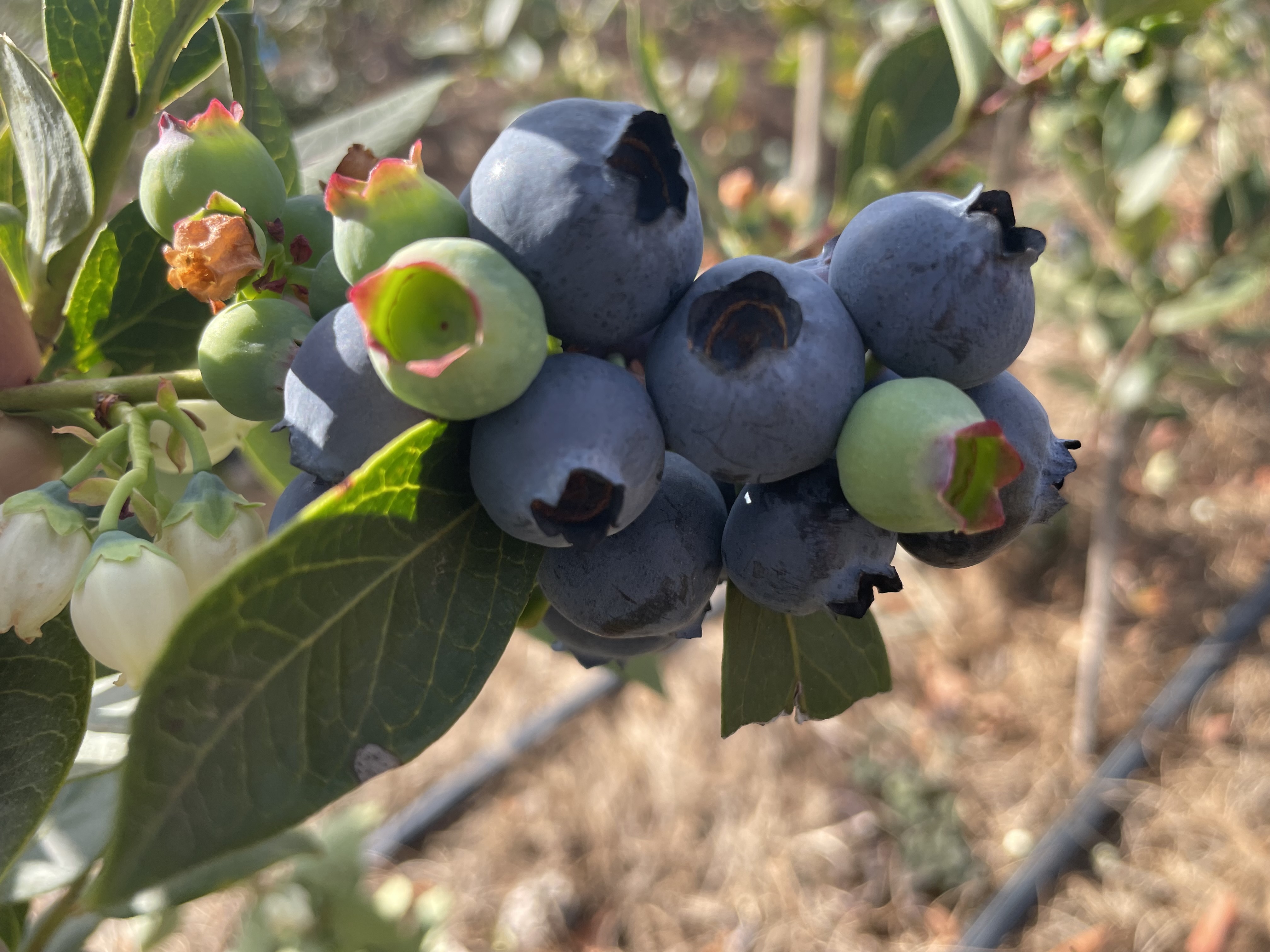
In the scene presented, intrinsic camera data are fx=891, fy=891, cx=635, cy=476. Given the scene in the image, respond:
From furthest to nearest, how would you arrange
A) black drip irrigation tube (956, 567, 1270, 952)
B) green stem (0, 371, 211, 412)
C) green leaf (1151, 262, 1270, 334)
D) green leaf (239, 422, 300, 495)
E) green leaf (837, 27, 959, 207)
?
black drip irrigation tube (956, 567, 1270, 952) → green leaf (1151, 262, 1270, 334) → green leaf (837, 27, 959, 207) → green leaf (239, 422, 300, 495) → green stem (0, 371, 211, 412)

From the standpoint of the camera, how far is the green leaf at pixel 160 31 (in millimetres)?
631

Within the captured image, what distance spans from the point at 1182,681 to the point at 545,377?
3.14m

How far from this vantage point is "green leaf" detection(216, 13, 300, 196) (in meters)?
0.73

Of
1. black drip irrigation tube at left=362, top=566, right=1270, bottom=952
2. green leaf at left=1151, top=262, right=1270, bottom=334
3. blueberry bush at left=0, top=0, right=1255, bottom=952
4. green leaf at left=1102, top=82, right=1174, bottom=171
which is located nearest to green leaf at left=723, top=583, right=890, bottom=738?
blueberry bush at left=0, top=0, right=1255, bottom=952

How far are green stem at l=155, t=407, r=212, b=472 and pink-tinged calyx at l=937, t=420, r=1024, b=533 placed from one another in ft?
1.42

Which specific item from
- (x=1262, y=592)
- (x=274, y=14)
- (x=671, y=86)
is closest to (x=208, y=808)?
(x=1262, y=592)

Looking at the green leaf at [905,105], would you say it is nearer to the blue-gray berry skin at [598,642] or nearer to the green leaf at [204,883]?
the blue-gray berry skin at [598,642]

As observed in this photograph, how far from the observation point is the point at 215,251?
1.74 ft

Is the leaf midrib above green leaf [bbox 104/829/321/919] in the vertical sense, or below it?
above

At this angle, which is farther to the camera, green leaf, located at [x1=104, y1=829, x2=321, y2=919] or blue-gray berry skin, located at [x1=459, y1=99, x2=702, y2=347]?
green leaf, located at [x1=104, y1=829, x2=321, y2=919]

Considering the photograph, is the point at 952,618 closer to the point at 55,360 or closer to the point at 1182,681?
the point at 1182,681

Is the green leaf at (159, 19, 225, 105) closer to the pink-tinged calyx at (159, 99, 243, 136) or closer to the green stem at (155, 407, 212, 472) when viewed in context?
the pink-tinged calyx at (159, 99, 243, 136)

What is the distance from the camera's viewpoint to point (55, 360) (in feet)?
2.48

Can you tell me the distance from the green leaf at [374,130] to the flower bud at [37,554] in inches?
21.9
